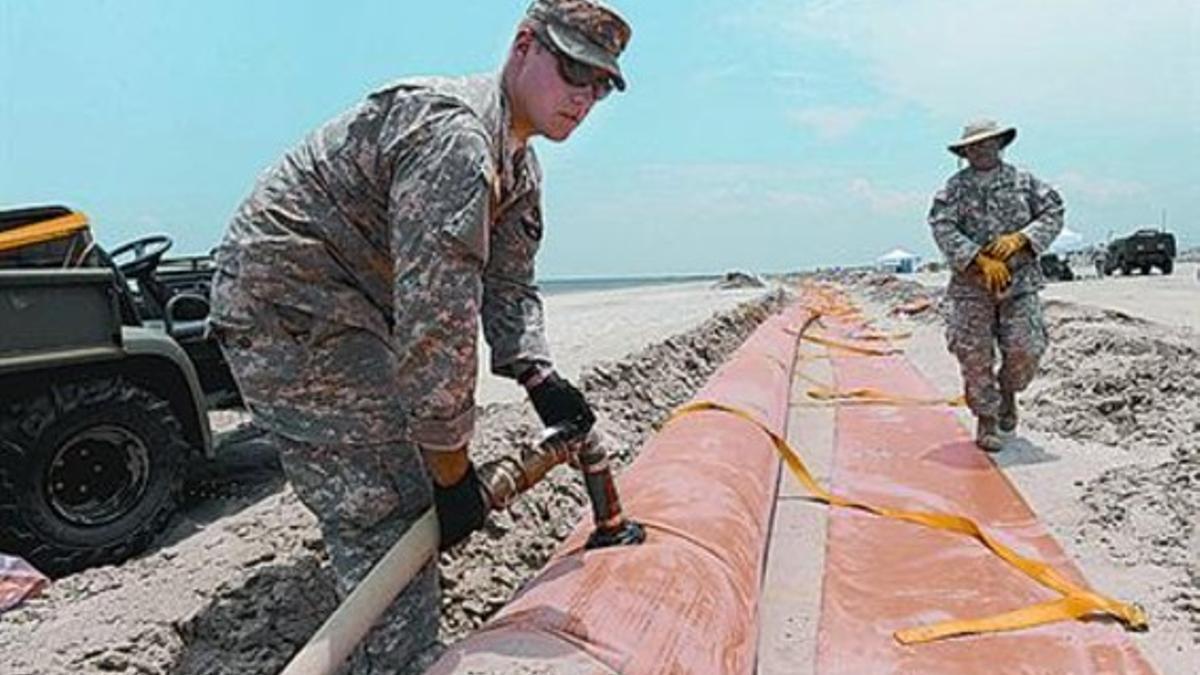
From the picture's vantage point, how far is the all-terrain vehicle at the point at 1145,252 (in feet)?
102

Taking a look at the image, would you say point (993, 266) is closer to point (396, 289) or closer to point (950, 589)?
point (950, 589)

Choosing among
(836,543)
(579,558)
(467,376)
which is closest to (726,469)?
(836,543)

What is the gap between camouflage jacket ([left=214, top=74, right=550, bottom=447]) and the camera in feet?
5.82

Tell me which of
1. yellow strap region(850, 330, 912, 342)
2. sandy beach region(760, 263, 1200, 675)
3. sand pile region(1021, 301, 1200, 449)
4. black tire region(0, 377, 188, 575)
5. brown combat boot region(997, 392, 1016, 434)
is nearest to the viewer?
sandy beach region(760, 263, 1200, 675)

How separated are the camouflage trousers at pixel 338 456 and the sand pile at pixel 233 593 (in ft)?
2.18

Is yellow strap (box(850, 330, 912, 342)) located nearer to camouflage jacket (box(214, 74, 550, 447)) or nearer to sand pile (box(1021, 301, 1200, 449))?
sand pile (box(1021, 301, 1200, 449))

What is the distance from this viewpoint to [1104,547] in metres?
3.54

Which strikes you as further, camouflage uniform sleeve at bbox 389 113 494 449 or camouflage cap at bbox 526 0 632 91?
camouflage cap at bbox 526 0 632 91

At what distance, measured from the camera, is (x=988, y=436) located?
509 centimetres

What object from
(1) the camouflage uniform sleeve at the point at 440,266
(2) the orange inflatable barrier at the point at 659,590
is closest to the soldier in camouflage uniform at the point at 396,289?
(1) the camouflage uniform sleeve at the point at 440,266

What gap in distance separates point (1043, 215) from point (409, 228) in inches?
174

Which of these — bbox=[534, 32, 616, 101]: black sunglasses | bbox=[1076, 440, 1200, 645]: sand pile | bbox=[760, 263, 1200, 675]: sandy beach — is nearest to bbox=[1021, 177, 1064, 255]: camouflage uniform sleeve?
bbox=[760, 263, 1200, 675]: sandy beach

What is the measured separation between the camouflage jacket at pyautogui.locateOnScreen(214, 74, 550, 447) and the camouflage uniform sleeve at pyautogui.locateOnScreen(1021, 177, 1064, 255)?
144 inches

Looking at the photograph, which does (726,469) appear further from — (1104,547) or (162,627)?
(162,627)
